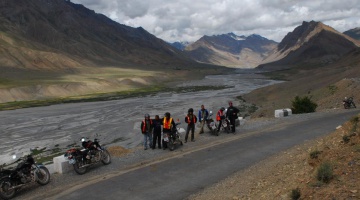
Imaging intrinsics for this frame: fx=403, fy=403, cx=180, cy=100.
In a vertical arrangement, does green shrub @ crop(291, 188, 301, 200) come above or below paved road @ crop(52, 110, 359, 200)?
above

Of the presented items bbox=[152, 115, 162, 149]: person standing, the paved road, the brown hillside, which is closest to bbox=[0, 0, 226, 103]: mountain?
the brown hillside

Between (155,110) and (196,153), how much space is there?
42.8 metres

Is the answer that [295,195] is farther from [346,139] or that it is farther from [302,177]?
[346,139]

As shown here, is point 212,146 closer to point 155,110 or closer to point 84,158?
point 84,158

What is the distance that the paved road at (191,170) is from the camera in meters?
12.4

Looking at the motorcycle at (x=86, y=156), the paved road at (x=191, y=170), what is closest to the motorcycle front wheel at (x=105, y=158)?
the motorcycle at (x=86, y=156)

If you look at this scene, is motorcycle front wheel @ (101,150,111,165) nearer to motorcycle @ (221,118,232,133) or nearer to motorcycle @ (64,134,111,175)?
motorcycle @ (64,134,111,175)

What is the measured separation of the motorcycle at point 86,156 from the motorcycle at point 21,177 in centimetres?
117

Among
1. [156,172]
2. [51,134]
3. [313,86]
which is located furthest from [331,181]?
[313,86]

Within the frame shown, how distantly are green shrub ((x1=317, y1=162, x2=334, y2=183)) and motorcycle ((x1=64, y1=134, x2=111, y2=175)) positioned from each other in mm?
9334

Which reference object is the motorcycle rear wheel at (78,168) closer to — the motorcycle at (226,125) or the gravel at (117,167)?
the gravel at (117,167)

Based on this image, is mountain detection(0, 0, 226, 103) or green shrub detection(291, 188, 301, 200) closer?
green shrub detection(291, 188, 301, 200)

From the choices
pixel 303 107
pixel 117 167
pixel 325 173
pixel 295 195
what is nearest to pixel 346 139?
pixel 325 173

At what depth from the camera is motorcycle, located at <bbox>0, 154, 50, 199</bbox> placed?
1305 centimetres
